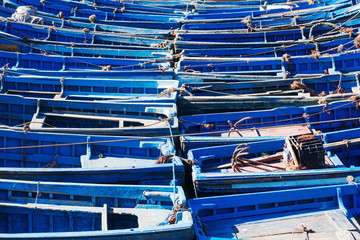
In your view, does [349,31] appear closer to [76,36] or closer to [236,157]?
[236,157]

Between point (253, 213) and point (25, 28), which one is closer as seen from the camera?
point (253, 213)

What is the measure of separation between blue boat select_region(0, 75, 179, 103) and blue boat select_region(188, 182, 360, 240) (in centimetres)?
576

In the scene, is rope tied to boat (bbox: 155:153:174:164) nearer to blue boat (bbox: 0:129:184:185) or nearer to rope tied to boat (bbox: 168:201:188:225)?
blue boat (bbox: 0:129:184:185)

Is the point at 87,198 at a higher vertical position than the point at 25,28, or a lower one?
lower

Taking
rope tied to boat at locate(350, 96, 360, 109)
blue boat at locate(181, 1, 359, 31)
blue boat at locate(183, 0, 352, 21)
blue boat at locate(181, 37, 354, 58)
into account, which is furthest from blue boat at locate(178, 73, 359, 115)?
blue boat at locate(183, 0, 352, 21)

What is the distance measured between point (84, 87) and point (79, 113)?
1.74 metres

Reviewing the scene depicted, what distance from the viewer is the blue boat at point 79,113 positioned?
14633 millimetres

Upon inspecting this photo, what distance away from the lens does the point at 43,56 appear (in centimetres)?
1812

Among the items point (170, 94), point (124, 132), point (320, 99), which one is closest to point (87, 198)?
point (124, 132)

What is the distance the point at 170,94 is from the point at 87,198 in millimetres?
5033

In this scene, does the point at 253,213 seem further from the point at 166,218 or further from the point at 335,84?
the point at 335,84

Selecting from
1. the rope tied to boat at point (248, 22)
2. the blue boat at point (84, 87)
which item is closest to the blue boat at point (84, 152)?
the blue boat at point (84, 87)

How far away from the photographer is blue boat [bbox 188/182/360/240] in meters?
10.7

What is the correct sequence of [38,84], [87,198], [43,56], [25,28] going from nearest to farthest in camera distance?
1. [87,198]
2. [38,84]
3. [43,56]
4. [25,28]
